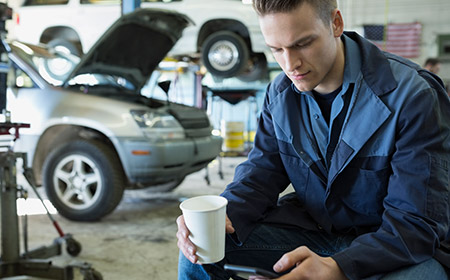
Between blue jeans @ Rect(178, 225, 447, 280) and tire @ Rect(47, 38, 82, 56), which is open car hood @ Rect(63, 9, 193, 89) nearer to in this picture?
blue jeans @ Rect(178, 225, 447, 280)

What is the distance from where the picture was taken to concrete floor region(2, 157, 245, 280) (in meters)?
2.19

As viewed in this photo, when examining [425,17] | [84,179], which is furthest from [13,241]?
[425,17]

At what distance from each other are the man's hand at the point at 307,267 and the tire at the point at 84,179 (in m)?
2.15

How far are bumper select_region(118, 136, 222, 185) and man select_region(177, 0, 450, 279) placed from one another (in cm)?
161

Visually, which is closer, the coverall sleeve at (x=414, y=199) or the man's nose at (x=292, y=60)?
the coverall sleeve at (x=414, y=199)

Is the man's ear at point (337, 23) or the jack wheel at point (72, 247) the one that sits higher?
the man's ear at point (337, 23)

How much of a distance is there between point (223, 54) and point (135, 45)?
1879 millimetres

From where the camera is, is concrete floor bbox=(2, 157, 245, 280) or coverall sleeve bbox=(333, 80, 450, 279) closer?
coverall sleeve bbox=(333, 80, 450, 279)

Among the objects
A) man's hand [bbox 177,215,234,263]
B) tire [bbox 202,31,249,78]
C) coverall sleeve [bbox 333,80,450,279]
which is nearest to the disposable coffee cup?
man's hand [bbox 177,215,234,263]

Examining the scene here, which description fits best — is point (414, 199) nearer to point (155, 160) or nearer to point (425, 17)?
point (155, 160)

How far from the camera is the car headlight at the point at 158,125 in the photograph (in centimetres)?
286

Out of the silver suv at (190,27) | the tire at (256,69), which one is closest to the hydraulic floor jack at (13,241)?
the silver suv at (190,27)

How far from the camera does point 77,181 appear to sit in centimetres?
289

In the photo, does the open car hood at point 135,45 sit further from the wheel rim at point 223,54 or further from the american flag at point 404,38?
the american flag at point 404,38
